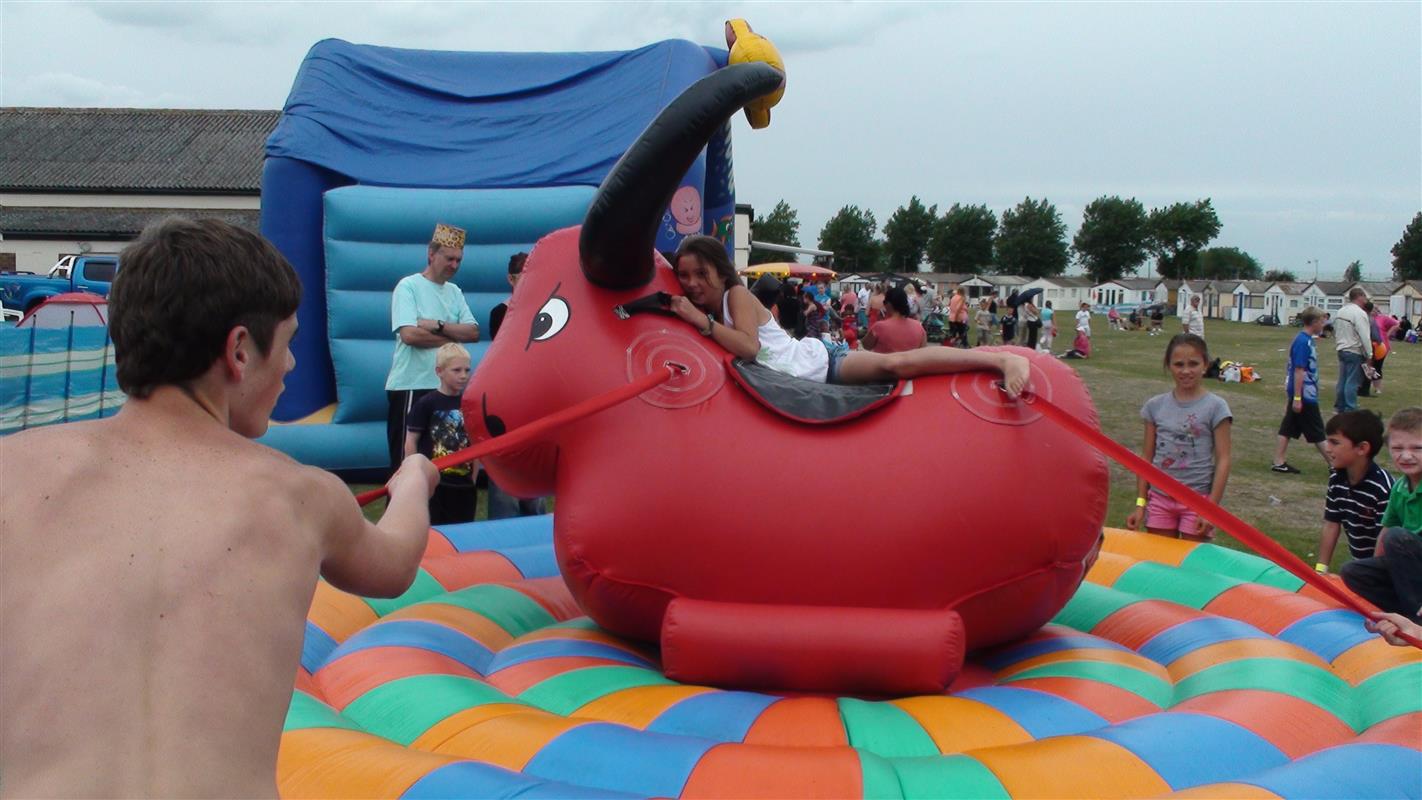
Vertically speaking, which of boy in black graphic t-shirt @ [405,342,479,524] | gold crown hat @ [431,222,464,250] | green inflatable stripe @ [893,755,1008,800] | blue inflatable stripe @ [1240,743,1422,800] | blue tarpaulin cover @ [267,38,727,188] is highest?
blue tarpaulin cover @ [267,38,727,188]

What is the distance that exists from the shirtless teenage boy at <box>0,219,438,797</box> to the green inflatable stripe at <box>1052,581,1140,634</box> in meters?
2.88

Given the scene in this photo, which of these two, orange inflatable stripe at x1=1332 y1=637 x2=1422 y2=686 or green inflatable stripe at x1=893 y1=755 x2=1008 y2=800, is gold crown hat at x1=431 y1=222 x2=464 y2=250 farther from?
orange inflatable stripe at x1=1332 y1=637 x2=1422 y2=686

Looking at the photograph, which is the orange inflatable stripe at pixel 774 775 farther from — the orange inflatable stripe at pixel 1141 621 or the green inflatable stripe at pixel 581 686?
the orange inflatable stripe at pixel 1141 621

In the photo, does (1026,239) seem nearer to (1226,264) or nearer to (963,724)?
(1226,264)

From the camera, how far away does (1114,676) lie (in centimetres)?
305

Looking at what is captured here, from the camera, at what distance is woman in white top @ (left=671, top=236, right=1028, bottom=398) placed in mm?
3092

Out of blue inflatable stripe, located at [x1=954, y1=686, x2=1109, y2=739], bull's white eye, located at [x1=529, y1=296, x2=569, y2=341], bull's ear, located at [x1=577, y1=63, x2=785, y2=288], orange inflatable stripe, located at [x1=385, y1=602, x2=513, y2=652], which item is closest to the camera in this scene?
blue inflatable stripe, located at [x1=954, y1=686, x2=1109, y2=739]

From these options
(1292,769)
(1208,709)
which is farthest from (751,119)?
(1292,769)

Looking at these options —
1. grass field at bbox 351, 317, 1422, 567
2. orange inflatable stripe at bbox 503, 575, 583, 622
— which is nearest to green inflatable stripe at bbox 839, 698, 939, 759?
orange inflatable stripe at bbox 503, 575, 583, 622

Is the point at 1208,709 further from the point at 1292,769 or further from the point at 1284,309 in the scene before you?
the point at 1284,309

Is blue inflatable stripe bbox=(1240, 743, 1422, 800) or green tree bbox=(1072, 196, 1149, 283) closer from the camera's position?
blue inflatable stripe bbox=(1240, 743, 1422, 800)

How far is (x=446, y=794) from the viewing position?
2164 mm

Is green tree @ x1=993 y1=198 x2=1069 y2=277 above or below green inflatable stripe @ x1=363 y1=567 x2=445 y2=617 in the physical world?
above

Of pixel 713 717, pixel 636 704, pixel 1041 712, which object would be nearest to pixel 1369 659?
pixel 1041 712
